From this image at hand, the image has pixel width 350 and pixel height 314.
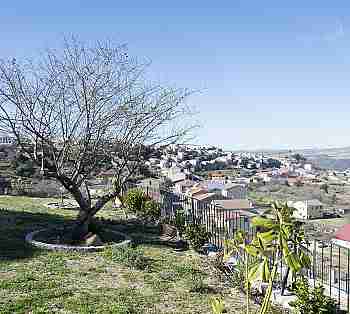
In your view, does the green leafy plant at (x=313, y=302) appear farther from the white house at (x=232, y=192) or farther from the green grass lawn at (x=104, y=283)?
the white house at (x=232, y=192)

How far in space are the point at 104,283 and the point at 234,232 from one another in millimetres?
1697

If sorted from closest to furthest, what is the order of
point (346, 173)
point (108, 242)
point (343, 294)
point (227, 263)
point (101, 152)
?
point (343, 294) < point (227, 263) < point (108, 242) < point (101, 152) < point (346, 173)

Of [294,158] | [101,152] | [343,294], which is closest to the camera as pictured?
[343,294]

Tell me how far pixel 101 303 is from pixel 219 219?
394cm

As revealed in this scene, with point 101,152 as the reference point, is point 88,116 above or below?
above

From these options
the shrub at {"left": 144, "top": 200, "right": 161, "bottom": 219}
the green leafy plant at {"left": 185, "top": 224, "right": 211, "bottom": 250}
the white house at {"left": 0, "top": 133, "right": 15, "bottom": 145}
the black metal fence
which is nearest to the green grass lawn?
the green leafy plant at {"left": 185, "top": 224, "right": 211, "bottom": 250}

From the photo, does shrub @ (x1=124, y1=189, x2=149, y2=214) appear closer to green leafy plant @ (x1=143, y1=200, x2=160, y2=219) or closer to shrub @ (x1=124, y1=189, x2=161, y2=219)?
shrub @ (x1=124, y1=189, x2=161, y2=219)

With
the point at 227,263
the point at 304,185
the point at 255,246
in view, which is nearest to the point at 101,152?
the point at 227,263

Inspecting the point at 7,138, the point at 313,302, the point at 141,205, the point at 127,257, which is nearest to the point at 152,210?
the point at 141,205

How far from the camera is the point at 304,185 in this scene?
7225cm

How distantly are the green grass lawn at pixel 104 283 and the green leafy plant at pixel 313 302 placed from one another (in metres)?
0.61

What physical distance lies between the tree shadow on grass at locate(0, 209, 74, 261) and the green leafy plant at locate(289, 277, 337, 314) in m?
3.92

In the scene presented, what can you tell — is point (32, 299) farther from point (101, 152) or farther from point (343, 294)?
point (101, 152)

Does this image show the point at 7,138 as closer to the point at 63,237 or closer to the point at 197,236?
the point at 63,237
